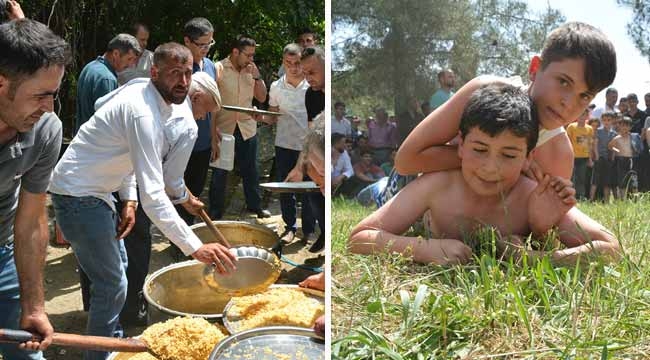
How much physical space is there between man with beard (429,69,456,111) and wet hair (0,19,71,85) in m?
0.80

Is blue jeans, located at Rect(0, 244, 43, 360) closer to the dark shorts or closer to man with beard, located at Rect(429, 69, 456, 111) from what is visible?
man with beard, located at Rect(429, 69, 456, 111)

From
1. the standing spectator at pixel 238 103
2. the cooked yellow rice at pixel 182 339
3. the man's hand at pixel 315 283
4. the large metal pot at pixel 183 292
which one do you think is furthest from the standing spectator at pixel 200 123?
the cooked yellow rice at pixel 182 339

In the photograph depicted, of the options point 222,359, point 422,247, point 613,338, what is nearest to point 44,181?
point 222,359

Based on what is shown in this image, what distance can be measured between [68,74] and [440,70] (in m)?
3.91

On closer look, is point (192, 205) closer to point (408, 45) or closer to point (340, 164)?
point (340, 164)

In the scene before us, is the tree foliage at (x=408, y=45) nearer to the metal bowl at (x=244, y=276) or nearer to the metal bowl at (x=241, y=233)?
the metal bowl at (x=244, y=276)

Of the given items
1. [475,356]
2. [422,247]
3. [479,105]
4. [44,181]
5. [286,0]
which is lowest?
[475,356]

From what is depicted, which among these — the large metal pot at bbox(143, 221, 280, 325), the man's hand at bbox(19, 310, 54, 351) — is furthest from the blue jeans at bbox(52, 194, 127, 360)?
the man's hand at bbox(19, 310, 54, 351)

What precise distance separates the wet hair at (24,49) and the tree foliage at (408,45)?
1.99 ft

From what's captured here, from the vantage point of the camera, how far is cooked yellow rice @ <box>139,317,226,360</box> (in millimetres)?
1609

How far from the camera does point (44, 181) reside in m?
1.57

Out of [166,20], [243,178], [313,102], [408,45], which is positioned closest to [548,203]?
[408,45]

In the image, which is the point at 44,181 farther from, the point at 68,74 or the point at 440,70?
the point at 68,74

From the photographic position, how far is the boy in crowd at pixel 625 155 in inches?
52.1
